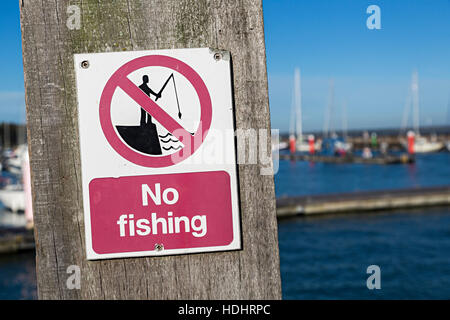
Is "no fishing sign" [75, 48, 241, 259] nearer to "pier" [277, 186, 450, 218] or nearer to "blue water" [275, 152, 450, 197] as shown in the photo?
"pier" [277, 186, 450, 218]

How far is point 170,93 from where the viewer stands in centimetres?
91

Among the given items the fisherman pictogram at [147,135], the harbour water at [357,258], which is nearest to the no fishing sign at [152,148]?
the fisherman pictogram at [147,135]

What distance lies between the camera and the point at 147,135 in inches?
35.2

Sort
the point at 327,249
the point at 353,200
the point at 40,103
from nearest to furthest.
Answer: the point at 40,103 < the point at 327,249 < the point at 353,200

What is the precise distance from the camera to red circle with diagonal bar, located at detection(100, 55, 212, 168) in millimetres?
896

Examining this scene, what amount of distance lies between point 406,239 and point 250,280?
2180 centimetres

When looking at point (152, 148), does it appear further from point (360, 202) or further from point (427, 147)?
point (427, 147)

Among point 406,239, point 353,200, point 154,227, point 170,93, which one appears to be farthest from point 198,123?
point 353,200

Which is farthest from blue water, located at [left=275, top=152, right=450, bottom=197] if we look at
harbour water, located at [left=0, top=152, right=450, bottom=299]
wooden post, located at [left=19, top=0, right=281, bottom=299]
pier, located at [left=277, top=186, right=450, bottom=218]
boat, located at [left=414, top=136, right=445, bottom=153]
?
wooden post, located at [left=19, top=0, right=281, bottom=299]

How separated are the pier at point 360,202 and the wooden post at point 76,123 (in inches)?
898

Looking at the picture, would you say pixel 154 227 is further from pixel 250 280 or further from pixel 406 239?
pixel 406 239

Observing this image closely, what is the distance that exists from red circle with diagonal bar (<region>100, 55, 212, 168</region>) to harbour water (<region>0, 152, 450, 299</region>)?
14383mm

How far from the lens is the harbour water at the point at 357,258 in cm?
1529

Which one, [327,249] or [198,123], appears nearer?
[198,123]
